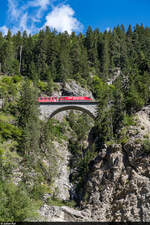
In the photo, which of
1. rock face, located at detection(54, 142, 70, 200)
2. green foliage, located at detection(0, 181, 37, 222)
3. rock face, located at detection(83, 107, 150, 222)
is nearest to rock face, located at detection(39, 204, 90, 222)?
rock face, located at detection(83, 107, 150, 222)

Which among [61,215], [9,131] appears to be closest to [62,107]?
[9,131]

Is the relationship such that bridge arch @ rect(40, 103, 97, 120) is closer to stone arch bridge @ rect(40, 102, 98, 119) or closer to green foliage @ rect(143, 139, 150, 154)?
stone arch bridge @ rect(40, 102, 98, 119)

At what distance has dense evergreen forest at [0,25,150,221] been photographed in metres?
33.6

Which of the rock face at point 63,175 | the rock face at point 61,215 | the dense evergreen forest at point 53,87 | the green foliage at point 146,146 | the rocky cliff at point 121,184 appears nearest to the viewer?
the rock face at point 61,215

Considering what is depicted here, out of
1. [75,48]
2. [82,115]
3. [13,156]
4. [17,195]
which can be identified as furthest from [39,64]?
[17,195]

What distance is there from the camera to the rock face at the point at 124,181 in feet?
88.0

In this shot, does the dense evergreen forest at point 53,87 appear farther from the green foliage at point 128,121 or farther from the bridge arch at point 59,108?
the bridge arch at point 59,108

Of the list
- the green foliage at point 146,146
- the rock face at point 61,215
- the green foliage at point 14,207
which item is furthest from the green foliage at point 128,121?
the green foliage at point 14,207

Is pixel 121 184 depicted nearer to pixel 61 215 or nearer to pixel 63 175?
pixel 61 215

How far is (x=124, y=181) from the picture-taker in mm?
29484

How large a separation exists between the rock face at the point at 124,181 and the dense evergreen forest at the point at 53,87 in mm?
2038

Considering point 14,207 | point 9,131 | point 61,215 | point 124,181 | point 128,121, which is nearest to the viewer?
point 14,207

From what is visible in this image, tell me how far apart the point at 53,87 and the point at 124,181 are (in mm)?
33833

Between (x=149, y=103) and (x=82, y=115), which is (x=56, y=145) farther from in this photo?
(x=149, y=103)
